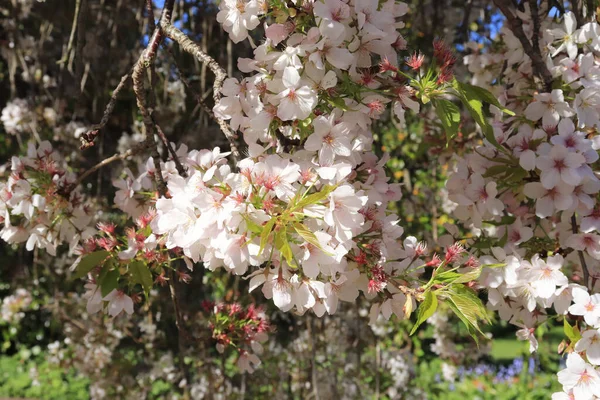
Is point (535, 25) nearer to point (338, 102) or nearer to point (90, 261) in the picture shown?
point (338, 102)

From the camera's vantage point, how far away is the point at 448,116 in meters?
0.93

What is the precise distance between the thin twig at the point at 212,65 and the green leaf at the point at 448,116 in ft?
1.03

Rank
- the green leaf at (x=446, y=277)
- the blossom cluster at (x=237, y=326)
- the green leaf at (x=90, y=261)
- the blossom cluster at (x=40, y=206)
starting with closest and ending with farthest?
the green leaf at (x=446, y=277) → the green leaf at (x=90, y=261) → the blossom cluster at (x=40, y=206) → the blossom cluster at (x=237, y=326)

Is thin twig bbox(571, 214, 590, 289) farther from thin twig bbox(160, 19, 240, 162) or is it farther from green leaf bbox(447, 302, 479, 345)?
thin twig bbox(160, 19, 240, 162)

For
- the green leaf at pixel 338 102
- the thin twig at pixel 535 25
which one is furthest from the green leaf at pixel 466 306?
the thin twig at pixel 535 25

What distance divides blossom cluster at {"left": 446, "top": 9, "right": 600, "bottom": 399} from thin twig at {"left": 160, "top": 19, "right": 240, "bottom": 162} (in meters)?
0.45

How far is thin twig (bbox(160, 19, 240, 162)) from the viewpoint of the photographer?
1.02m

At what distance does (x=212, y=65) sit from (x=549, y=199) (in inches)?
25.8

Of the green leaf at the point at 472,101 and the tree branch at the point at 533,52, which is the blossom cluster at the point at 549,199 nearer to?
the tree branch at the point at 533,52

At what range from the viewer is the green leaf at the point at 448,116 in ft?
3.01

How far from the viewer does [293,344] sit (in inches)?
114

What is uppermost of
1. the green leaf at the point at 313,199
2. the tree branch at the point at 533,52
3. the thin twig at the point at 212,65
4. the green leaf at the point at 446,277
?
the thin twig at the point at 212,65

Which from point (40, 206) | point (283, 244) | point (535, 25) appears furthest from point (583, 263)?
point (40, 206)

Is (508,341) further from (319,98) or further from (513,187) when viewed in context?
(319,98)
